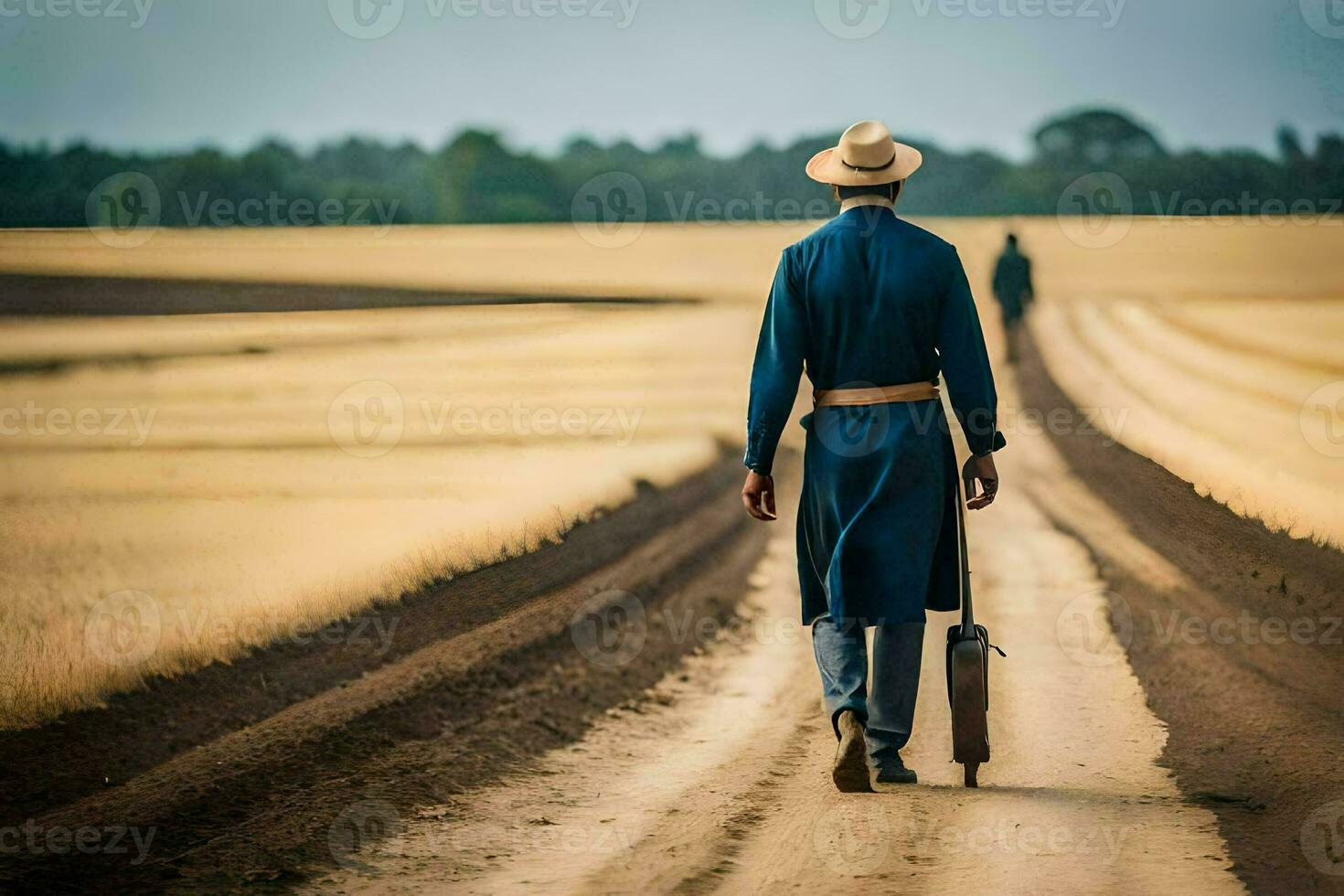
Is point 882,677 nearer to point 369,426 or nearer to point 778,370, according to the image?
point 778,370

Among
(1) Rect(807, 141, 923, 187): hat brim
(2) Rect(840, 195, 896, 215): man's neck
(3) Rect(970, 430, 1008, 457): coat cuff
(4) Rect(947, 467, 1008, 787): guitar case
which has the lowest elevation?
(4) Rect(947, 467, 1008, 787): guitar case

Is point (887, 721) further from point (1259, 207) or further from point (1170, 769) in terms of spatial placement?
point (1259, 207)

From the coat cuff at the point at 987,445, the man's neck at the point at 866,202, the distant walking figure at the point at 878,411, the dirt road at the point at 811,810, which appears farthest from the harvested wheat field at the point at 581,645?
the man's neck at the point at 866,202

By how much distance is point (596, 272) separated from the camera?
1558 inches

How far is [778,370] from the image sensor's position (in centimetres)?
475

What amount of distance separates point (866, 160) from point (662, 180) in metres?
48.3

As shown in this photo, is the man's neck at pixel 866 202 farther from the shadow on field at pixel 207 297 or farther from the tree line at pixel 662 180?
the tree line at pixel 662 180

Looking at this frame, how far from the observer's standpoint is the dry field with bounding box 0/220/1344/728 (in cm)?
682

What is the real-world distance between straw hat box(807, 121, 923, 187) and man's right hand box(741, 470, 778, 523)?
1.08 metres

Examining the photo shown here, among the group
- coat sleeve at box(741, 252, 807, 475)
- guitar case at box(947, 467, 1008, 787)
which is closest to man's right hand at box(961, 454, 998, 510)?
guitar case at box(947, 467, 1008, 787)

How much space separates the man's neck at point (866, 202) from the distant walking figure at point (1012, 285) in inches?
776

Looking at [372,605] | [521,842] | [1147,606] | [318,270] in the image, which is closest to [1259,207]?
[318,270]

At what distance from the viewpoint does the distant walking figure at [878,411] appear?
4648 millimetres

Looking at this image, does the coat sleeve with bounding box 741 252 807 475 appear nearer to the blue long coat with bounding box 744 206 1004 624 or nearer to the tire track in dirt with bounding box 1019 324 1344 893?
the blue long coat with bounding box 744 206 1004 624
